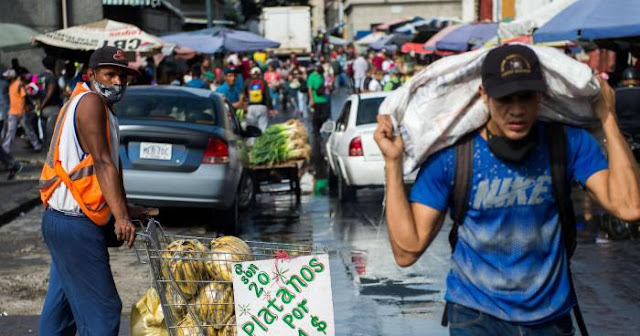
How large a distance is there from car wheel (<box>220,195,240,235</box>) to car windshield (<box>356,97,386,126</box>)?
3.39 meters

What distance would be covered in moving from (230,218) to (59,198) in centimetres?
764

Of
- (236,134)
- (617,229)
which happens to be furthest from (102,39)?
(617,229)

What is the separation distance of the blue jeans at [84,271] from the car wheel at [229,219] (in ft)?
24.5

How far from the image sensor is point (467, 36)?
2769 cm

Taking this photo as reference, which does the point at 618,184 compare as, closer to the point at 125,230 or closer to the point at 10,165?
the point at 125,230

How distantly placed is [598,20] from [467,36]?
13693 millimetres

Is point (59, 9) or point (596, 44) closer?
point (596, 44)

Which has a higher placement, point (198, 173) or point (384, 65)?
point (198, 173)

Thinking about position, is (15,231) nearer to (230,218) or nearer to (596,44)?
(230,218)

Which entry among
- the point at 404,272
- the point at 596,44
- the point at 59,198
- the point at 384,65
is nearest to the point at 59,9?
the point at 384,65

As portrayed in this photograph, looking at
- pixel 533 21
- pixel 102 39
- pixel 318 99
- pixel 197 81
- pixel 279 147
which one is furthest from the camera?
pixel 318 99

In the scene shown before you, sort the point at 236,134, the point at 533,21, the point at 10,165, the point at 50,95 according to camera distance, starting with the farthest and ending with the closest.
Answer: the point at 50,95 → the point at 533,21 → the point at 10,165 → the point at 236,134

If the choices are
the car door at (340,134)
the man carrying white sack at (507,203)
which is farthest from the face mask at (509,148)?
the car door at (340,134)

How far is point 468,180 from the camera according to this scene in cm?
376
